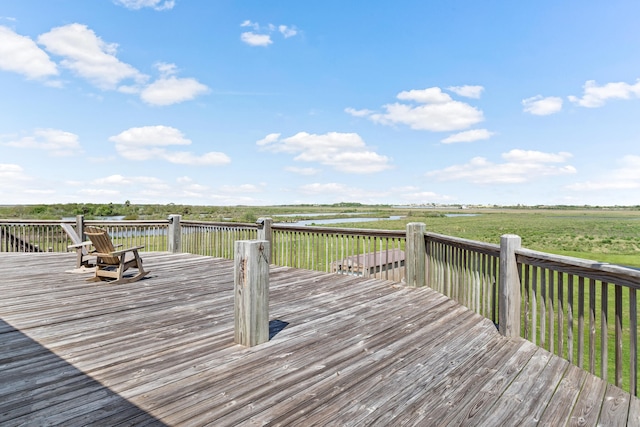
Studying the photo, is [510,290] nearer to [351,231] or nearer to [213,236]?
[351,231]

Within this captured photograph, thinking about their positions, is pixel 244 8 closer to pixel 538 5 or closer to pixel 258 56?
pixel 258 56

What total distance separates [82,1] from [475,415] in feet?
44.6

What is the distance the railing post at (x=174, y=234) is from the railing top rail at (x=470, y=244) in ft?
22.9

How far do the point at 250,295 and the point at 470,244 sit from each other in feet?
8.64

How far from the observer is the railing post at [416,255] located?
5301 mm

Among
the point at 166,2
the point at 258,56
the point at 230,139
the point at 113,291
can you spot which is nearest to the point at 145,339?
the point at 113,291

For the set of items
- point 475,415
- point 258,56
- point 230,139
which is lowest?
point 475,415

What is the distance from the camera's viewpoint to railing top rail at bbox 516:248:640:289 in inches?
86.1

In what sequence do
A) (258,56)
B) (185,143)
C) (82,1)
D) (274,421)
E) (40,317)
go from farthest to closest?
(185,143), (258,56), (82,1), (40,317), (274,421)

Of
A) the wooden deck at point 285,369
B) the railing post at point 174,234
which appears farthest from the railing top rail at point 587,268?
the railing post at point 174,234

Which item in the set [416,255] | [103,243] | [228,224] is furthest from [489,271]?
[228,224]

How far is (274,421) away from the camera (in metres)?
1.87

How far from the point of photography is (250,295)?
9.86 ft

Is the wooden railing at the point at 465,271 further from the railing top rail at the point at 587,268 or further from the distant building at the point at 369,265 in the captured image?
the distant building at the point at 369,265
